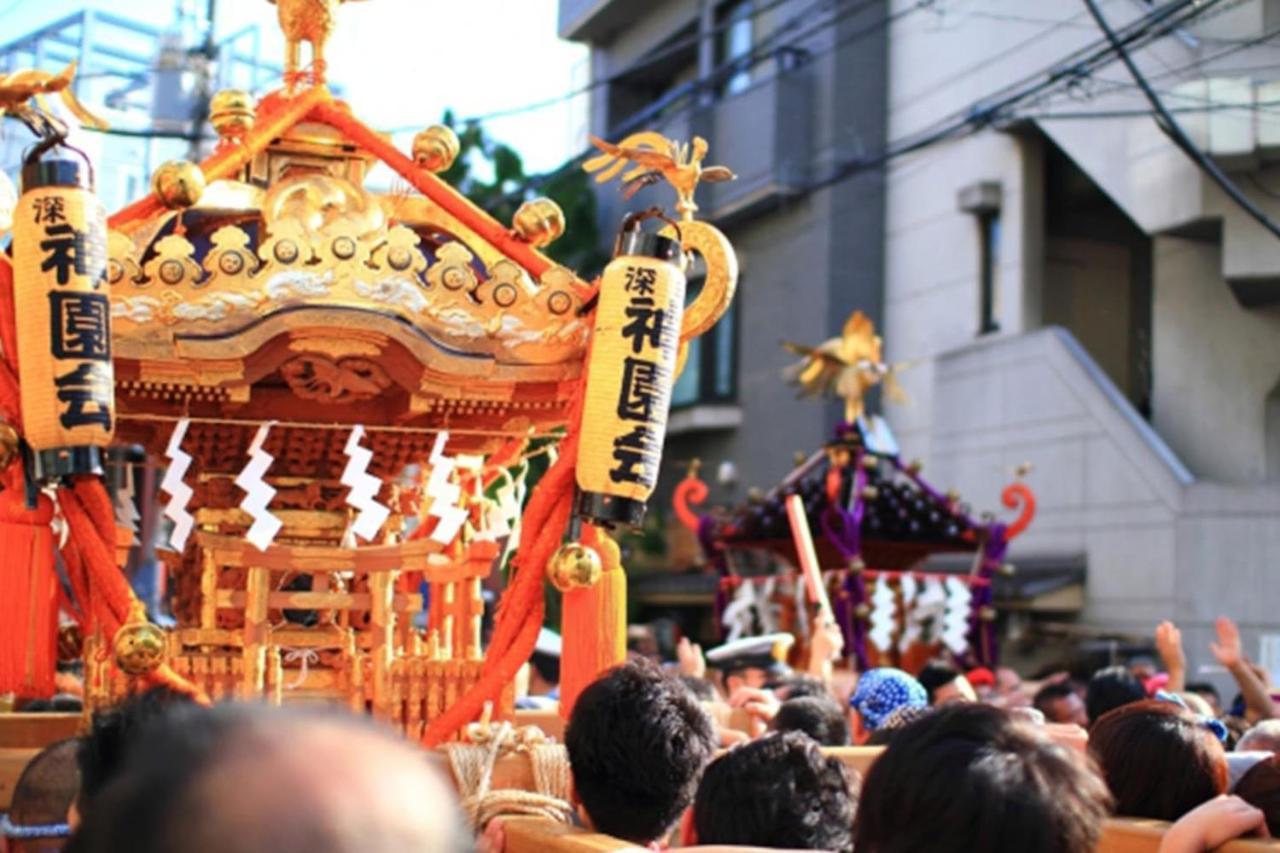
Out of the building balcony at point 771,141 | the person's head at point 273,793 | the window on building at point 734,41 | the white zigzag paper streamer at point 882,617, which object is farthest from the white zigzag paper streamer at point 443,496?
the window on building at point 734,41

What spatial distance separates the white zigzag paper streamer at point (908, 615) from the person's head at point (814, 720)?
20.5 ft

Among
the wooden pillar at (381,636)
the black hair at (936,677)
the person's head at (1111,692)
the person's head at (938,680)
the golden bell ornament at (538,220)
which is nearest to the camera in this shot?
the wooden pillar at (381,636)

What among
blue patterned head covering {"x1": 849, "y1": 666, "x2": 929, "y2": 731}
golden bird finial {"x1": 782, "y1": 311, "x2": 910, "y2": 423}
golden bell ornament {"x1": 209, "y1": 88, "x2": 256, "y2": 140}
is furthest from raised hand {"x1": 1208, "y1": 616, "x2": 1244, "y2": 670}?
golden bird finial {"x1": 782, "y1": 311, "x2": 910, "y2": 423}

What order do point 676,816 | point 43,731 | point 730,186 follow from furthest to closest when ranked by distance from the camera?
point 730,186, point 43,731, point 676,816

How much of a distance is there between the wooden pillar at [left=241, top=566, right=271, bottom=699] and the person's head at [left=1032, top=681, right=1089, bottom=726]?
3504mm

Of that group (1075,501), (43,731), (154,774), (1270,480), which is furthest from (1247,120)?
(154,774)

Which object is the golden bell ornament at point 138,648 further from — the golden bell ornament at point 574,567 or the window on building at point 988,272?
the window on building at point 988,272

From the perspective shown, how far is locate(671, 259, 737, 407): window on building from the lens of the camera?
18.8 m

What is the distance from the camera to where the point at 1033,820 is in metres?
1.74

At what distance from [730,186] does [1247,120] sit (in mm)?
7277

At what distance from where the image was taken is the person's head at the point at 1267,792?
2879 millimetres

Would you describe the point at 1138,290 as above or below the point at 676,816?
above

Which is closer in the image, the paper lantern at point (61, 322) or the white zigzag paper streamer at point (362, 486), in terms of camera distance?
the paper lantern at point (61, 322)

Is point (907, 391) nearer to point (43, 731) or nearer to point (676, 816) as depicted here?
point (43, 731)
